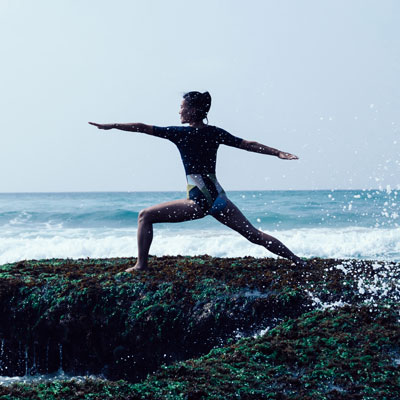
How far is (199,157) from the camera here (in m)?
A: 6.02

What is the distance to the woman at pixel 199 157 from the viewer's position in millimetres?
5973

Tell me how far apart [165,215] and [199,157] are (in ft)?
2.82

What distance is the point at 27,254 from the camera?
19.2 meters

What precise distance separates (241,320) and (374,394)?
2.04 meters

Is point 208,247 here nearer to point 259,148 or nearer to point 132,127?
point 259,148

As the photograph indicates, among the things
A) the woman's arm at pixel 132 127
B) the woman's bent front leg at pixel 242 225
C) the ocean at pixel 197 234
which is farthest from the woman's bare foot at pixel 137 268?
the ocean at pixel 197 234

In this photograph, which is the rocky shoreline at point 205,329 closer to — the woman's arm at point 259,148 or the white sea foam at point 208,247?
the woman's arm at point 259,148

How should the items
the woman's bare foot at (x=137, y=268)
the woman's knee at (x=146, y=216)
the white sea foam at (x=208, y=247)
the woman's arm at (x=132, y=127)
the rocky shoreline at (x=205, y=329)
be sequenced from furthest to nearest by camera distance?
the white sea foam at (x=208, y=247) → the woman's bare foot at (x=137, y=268) → the woman's knee at (x=146, y=216) → the woman's arm at (x=132, y=127) → the rocky shoreline at (x=205, y=329)

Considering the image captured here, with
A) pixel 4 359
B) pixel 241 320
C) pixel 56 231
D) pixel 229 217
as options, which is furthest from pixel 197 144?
pixel 56 231

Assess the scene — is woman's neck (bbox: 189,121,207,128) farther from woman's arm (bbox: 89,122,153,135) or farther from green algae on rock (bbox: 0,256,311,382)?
green algae on rock (bbox: 0,256,311,382)

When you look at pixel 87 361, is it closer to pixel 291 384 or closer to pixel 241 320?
Result: pixel 241 320

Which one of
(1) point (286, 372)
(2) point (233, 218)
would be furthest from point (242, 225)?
(1) point (286, 372)

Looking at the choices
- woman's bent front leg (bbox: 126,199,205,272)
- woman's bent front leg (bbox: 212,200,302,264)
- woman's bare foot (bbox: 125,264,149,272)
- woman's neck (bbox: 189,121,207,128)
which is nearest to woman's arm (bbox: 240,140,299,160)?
woman's neck (bbox: 189,121,207,128)

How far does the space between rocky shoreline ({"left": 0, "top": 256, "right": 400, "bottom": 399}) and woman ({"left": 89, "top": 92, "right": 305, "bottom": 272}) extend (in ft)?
2.49
